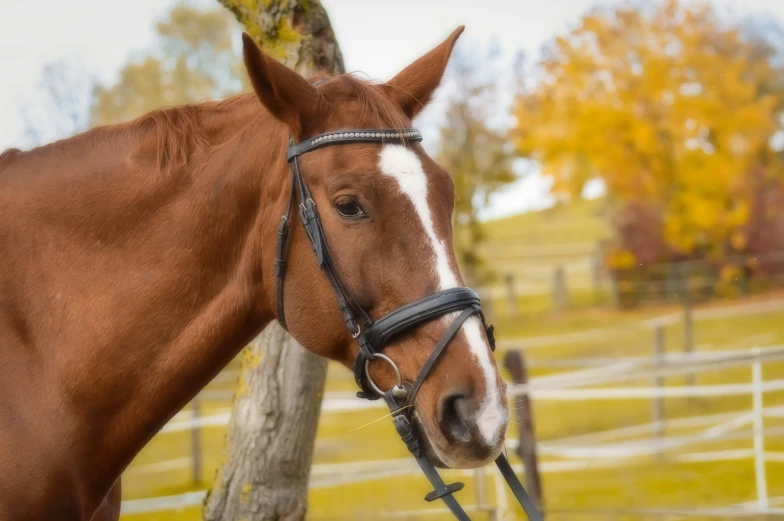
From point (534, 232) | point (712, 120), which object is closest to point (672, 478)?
point (712, 120)

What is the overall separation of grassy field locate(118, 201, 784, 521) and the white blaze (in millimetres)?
1823

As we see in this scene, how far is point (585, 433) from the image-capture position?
11.7 metres

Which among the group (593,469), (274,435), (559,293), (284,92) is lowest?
(559,293)

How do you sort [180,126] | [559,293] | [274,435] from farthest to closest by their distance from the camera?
[559,293] < [274,435] < [180,126]

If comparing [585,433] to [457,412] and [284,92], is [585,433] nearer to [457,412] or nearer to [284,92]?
[457,412]

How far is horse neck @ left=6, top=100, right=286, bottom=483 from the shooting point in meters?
2.51

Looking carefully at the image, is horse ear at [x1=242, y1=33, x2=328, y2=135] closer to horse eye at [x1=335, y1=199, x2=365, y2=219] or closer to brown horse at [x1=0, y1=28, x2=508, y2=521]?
brown horse at [x1=0, y1=28, x2=508, y2=521]

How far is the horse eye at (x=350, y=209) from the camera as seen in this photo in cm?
232

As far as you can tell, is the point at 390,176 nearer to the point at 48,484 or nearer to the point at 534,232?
the point at 48,484

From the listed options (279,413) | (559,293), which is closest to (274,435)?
(279,413)

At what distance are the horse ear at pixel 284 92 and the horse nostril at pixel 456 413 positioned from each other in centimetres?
95

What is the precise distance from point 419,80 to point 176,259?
1.04 meters

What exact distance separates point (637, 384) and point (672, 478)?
5.34 m

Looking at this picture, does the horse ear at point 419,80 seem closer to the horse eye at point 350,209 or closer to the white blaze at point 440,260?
the white blaze at point 440,260
